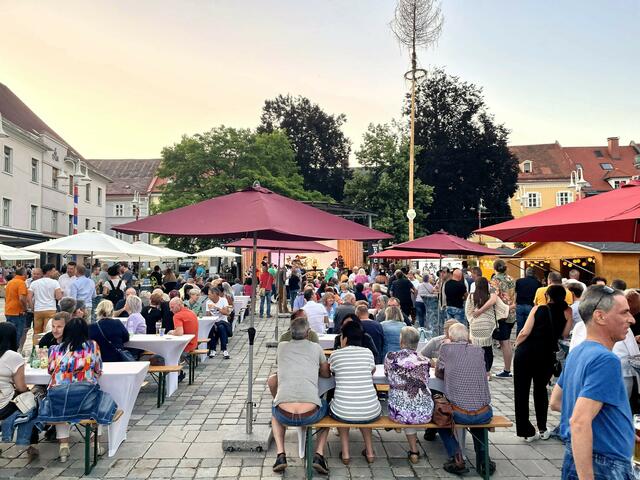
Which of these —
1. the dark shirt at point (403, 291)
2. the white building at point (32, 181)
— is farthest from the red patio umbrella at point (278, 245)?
the white building at point (32, 181)

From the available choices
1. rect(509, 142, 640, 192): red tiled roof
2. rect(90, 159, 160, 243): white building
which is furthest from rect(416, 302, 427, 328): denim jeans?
rect(509, 142, 640, 192): red tiled roof

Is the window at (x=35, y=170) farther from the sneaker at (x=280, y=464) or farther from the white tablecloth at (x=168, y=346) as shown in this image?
the sneaker at (x=280, y=464)

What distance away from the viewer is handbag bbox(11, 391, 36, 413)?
16.0 ft

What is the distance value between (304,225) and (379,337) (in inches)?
117

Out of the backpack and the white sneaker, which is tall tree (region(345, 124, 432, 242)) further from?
the white sneaker

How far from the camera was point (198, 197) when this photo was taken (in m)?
31.9

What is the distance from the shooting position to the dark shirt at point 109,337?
6.45 metres

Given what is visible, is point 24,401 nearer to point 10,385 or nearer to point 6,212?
point 10,385

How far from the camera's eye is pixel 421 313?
46.6 feet

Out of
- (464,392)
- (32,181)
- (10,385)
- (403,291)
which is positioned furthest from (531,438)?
(32,181)

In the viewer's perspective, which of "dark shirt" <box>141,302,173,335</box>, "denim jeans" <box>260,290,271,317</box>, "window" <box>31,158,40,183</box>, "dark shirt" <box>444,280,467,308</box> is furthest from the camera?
"window" <box>31,158,40,183</box>

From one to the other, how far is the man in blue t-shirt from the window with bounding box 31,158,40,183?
3745 cm

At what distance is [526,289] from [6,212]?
31.2 meters

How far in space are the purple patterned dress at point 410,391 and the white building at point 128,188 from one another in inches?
2055
